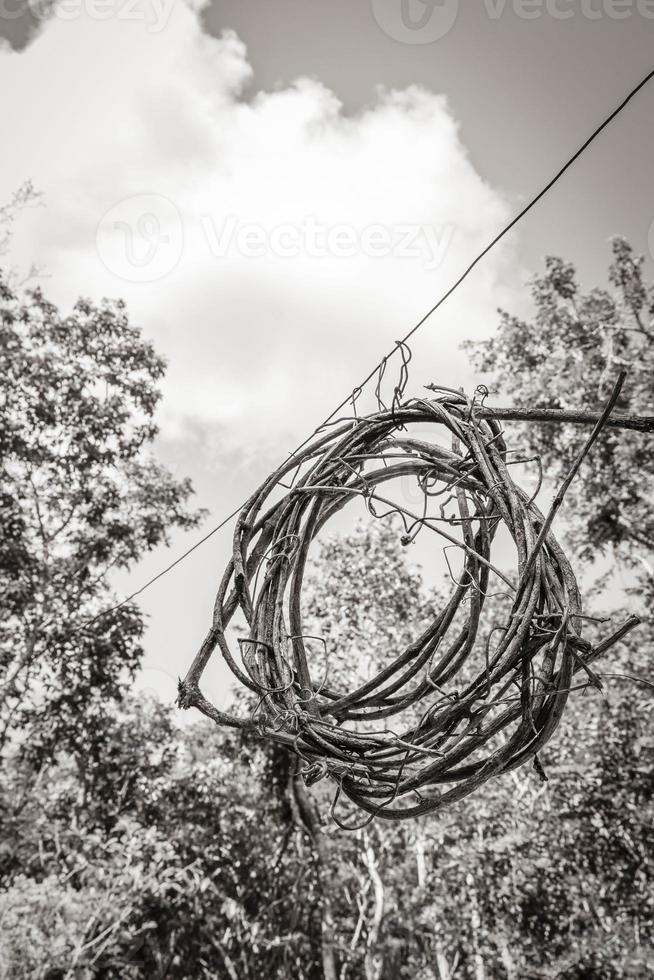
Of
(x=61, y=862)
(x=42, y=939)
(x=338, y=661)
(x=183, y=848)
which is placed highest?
(x=338, y=661)

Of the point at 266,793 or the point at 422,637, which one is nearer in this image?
the point at 422,637

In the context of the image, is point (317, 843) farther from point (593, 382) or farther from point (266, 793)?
point (593, 382)

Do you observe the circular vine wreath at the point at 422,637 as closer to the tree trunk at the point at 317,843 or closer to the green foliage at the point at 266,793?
the green foliage at the point at 266,793

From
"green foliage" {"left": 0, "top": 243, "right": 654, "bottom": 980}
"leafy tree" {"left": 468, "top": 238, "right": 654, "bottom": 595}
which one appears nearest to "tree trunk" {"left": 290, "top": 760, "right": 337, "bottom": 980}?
"green foliage" {"left": 0, "top": 243, "right": 654, "bottom": 980}

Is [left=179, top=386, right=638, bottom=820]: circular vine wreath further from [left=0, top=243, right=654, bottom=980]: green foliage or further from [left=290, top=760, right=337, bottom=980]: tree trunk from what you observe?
[left=290, top=760, right=337, bottom=980]: tree trunk

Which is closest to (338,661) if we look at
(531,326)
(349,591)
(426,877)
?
(349,591)

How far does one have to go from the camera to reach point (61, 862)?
321 inches

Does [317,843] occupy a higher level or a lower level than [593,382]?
lower

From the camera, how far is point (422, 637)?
2352 millimetres

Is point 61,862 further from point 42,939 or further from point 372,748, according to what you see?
point 372,748

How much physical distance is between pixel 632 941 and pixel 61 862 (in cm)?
815

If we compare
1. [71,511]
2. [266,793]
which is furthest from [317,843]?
[71,511]

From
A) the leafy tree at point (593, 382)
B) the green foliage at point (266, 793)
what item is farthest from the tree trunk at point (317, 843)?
the leafy tree at point (593, 382)

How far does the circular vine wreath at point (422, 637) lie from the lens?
5.69 ft
